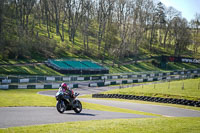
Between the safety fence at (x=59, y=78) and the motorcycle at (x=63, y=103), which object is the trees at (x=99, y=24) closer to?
the safety fence at (x=59, y=78)

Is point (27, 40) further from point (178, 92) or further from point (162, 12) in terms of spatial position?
point (162, 12)

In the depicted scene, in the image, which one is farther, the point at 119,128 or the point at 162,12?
the point at 162,12

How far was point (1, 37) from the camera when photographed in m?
53.5

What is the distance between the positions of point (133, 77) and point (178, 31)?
5235cm

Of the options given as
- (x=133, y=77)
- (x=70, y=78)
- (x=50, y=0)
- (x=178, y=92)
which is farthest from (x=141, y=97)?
(x=50, y=0)

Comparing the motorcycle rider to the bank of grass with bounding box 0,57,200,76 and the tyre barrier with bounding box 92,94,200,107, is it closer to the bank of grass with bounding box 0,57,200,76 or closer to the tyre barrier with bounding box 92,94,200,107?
the tyre barrier with bounding box 92,94,200,107

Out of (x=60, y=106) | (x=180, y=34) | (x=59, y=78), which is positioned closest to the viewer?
(x=60, y=106)

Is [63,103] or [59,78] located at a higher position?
[63,103]

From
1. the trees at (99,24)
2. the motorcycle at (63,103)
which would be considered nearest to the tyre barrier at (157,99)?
the motorcycle at (63,103)

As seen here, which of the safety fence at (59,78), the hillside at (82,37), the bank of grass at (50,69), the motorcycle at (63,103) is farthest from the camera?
the hillside at (82,37)

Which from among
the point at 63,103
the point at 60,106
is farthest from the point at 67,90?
the point at 60,106

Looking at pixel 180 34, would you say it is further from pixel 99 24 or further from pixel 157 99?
pixel 157 99

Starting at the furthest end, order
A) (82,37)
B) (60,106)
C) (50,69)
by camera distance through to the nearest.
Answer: (82,37) < (50,69) < (60,106)

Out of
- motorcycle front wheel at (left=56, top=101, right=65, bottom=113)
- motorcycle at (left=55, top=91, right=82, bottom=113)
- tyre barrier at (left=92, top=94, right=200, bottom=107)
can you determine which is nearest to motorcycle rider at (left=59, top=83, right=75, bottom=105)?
motorcycle at (left=55, top=91, right=82, bottom=113)
